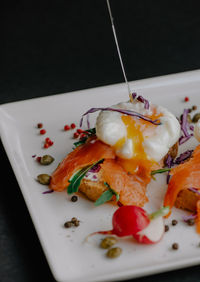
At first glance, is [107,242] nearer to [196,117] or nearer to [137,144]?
[137,144]

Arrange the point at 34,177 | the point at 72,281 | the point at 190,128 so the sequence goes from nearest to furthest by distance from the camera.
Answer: the point at 72,281, the point at 34,177, the point at 190,128

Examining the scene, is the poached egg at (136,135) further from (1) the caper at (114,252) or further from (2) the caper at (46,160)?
(1) the caper at (114,252)

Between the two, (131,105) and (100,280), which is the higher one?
(131,105)

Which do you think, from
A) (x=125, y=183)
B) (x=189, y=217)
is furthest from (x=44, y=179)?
(x=189, y=217)

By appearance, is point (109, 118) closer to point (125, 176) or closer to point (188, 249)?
point (125, 176)

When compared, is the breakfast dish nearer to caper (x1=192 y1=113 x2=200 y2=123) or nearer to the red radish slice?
the red radish slice

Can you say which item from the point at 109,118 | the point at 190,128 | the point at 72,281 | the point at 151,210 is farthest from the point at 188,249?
the point at 190,128

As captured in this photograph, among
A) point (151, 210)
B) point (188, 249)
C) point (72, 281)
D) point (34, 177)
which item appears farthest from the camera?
point (34, 177)
